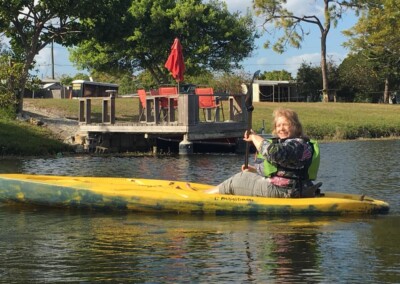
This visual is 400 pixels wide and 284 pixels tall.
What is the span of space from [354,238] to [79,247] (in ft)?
8.90

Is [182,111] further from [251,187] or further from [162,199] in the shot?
[251,187]

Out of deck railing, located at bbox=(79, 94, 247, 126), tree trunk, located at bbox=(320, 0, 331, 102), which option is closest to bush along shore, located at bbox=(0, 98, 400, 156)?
deck railing, located at bbox=(79, 94, 247, 126)

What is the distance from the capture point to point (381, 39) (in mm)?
50000

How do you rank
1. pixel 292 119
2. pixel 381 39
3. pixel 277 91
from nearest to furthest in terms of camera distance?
pixel 292 119 < pixel 381 39 < pixel 277 91

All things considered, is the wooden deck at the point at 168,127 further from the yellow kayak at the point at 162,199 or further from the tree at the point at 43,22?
the yellow kayak at the point at 162,199

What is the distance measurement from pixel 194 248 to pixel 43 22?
20891mm

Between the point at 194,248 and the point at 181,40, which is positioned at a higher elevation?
the point at 181,40

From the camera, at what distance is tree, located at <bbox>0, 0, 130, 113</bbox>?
24922mm

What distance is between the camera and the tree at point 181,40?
45094mm

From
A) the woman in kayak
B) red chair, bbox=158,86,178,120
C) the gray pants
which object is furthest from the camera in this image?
red chair, bbox=158,86,178,120

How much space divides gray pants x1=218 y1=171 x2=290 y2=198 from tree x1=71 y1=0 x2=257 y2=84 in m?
34.1

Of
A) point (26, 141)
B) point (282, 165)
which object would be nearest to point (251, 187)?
point (282, 165)

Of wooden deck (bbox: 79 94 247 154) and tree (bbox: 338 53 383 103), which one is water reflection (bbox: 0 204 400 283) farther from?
tree (bbox: 338 53 383 103)

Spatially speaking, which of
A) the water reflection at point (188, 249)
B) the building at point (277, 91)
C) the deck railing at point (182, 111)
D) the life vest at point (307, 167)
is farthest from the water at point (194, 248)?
the building at point (277, 91)
